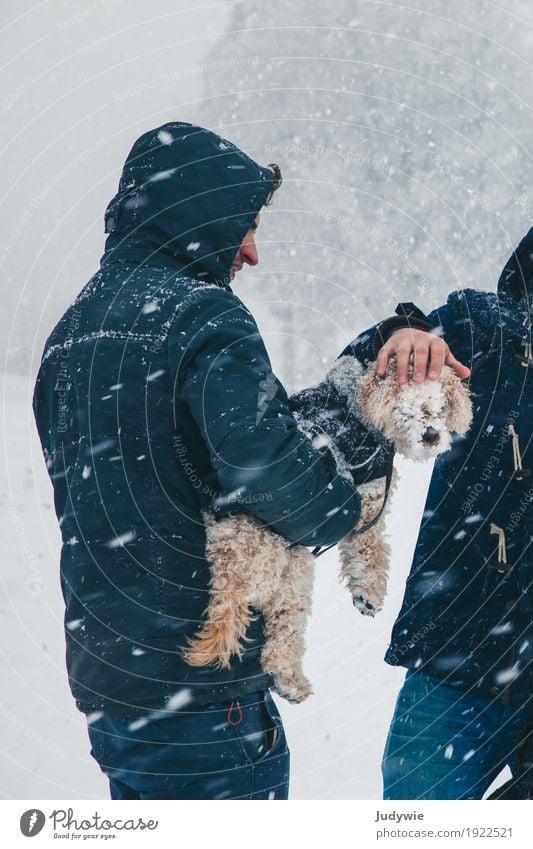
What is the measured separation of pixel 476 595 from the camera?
212cm

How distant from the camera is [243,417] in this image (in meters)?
1.57

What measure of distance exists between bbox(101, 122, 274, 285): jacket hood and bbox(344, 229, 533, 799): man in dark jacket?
0.48m

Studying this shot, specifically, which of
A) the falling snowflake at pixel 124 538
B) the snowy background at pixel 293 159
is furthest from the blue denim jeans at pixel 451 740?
the snowy background at pixel 293 159

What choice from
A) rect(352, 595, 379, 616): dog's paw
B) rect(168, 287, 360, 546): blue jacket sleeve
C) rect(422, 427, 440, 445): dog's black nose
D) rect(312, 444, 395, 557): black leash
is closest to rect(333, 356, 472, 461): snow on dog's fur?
rect(422, 427, 440, 445): dog's black nose

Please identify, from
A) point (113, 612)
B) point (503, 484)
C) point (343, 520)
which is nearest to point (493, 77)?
point (503, 484)

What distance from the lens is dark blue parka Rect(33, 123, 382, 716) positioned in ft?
5.28

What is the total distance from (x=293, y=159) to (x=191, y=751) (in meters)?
6.37

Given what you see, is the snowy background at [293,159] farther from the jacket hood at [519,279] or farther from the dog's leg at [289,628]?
the jacket hood at [519,279]

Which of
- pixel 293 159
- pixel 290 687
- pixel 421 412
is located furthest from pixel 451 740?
pixel 293 159

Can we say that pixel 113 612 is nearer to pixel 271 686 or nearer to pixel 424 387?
pixel 271 686

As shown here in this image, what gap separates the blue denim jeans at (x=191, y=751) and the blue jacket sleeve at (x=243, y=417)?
0.45 meters

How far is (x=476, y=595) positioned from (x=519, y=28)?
4.31m

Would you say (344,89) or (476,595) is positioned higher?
(344,89)

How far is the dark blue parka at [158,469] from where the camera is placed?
1.61m
